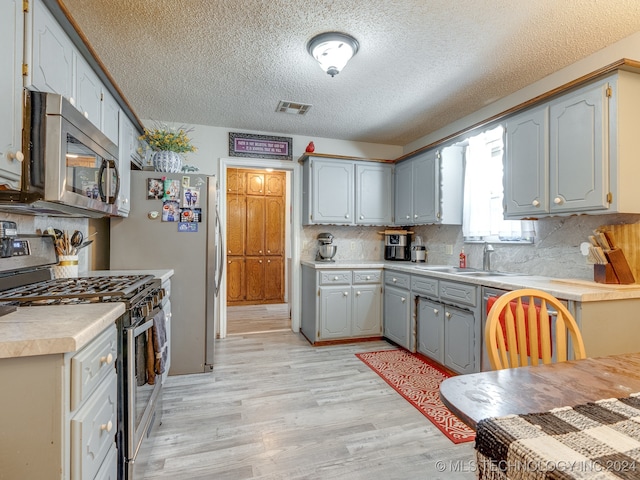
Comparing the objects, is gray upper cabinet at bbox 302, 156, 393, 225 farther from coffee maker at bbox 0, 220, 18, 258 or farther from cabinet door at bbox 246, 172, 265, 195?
coffee maker at bbox 0, 220, 18, 258

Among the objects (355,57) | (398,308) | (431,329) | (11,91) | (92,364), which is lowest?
(431,329)

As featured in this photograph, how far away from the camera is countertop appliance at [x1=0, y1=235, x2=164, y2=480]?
139 cm

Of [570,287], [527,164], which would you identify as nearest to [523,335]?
[570,287]

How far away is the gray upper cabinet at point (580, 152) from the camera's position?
1872mm

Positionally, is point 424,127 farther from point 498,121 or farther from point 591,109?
point 591,109

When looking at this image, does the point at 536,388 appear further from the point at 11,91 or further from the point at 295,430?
the point at 11,91

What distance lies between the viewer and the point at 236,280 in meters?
5.68

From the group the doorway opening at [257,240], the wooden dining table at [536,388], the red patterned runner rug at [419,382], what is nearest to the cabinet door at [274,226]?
the doorway opening at [257,240]

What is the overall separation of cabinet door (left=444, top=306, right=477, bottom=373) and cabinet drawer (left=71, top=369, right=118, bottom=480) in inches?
91.5

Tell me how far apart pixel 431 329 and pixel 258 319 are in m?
2.62

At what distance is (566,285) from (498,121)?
4.53 ft

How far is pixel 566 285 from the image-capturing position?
6.75 feet

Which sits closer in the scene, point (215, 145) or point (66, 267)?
point (66, 267)

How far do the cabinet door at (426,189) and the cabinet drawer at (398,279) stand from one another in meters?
0.66
